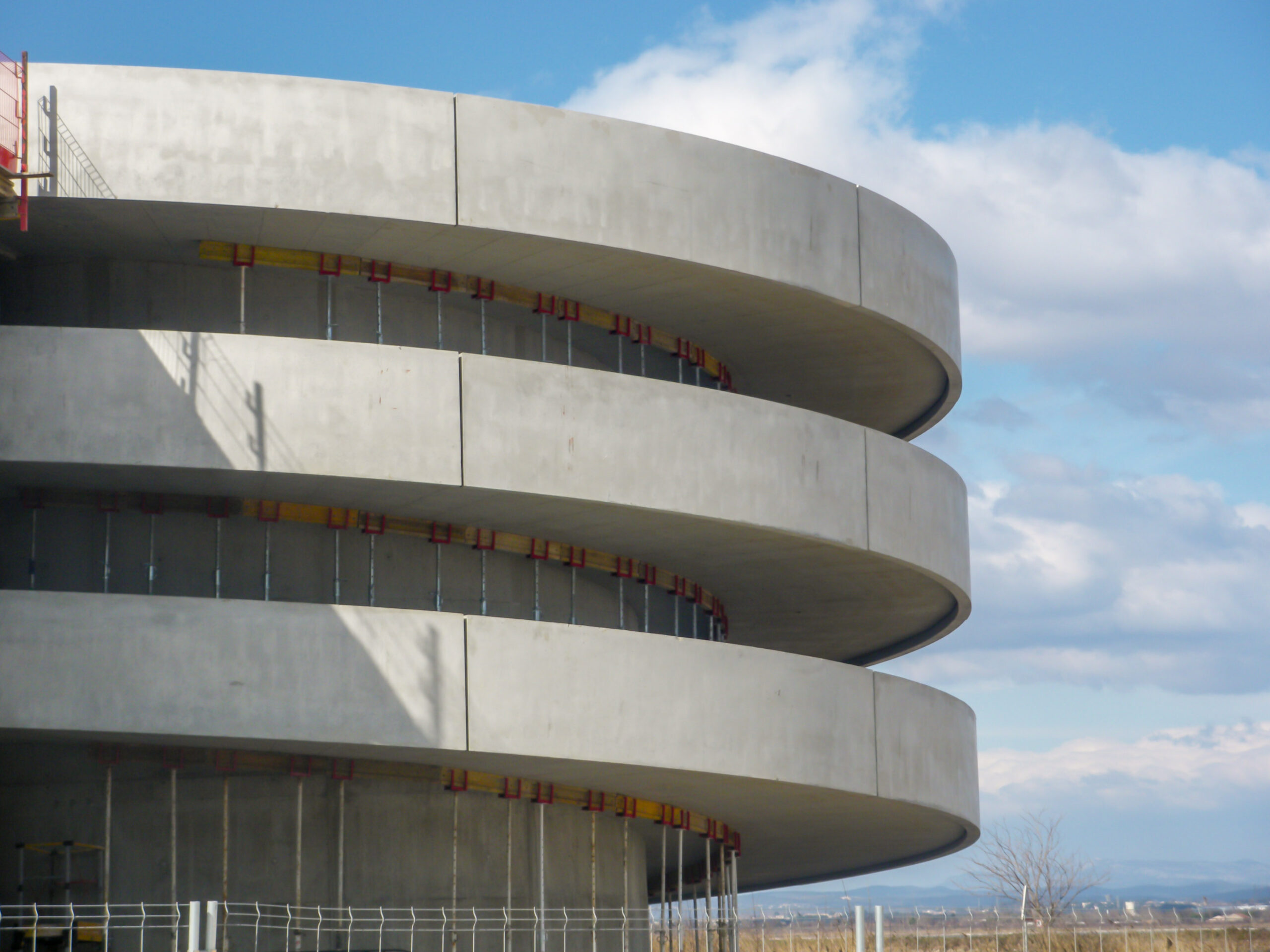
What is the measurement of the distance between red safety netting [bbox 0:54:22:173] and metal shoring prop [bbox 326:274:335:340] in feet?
12.2

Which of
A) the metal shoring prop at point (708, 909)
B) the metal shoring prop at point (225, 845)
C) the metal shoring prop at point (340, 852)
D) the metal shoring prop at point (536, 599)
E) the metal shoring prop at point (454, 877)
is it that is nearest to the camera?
the metal shoring prop at point (225, 845)

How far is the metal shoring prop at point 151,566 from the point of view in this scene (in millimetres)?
19000

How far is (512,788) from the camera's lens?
65.2 ft

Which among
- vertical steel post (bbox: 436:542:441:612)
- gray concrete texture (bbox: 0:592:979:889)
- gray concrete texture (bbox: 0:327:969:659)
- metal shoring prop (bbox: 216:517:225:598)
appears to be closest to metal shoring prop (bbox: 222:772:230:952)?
gray concrete texture (bbox: 0:592:979:889)

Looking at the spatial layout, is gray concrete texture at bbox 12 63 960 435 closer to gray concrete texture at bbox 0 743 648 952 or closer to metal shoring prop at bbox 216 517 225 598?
metal shoring prop at bbox 216 517 225 598

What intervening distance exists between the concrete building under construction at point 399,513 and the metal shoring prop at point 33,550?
0.04m

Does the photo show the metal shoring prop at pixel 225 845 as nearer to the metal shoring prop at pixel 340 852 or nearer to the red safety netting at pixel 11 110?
the metal shoring prop at pixel 340 852

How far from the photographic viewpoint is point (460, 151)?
61.6 feet

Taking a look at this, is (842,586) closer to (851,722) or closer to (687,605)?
(687,605)

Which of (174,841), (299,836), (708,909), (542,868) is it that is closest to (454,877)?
(542,868)

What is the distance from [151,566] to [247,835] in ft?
10.2

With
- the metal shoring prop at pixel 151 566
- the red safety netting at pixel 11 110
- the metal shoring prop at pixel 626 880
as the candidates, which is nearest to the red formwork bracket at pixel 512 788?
the metal shoring prop at pixel 626 880

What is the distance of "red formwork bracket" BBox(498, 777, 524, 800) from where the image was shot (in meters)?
19.8

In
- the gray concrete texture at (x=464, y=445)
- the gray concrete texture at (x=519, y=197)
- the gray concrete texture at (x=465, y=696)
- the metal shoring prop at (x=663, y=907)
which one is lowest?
Answer: the metal shoring prop at (x=663, y=907)
